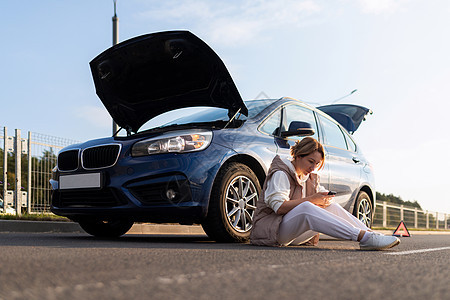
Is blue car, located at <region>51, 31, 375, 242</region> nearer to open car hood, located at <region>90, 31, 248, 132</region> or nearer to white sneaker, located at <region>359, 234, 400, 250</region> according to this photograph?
open car hood, located at <region>90, 31, 248, 132</region>

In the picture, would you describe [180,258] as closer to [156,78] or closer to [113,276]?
[113,276]

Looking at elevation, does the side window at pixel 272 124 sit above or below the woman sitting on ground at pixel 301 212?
above

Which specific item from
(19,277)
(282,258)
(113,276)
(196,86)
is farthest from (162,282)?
(196,86)

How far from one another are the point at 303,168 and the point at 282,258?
1347 millimetres

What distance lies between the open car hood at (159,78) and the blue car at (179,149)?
0.04 feet

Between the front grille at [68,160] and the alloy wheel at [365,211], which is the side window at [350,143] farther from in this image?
the front grille at [68,160]

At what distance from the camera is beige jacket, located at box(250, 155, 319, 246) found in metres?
4.75

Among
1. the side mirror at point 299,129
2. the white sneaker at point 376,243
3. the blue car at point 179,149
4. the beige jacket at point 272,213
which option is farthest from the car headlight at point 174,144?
the white sneaker at point 376,243

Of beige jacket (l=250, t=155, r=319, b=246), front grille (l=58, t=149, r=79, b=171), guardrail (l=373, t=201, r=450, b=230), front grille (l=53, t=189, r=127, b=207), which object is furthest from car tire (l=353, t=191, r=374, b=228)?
guardrail (l=373, t=201, r=450, b=230)

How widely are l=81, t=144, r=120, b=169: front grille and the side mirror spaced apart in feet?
6.16

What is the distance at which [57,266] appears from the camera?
9.23 ft

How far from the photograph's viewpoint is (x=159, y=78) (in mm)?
6363

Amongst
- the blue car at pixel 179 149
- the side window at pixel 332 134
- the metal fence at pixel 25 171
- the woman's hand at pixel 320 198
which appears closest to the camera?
the woman's hand at pixel 320 198

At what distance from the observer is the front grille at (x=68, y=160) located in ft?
18.3
